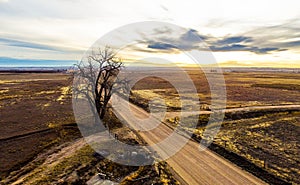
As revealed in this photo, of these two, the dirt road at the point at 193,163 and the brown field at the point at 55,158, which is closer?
the brown field at the point at 55,158

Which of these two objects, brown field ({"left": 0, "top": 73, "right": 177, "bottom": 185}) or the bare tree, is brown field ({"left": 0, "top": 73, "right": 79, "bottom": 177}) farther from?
the bare tree

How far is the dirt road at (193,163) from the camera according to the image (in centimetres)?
2078

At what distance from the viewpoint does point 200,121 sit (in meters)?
40.6

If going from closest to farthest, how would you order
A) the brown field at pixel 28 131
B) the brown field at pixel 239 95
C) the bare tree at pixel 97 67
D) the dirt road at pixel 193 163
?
the dirt road at pixel 193 163
the brown field at pixel 28 131
the bare tree at pixel 97 67
the brown field at pixel 239 95

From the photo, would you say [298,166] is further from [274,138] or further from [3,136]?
[3,136]

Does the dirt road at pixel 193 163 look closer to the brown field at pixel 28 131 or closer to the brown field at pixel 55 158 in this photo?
the brown field at pixel 55 158

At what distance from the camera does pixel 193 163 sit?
2372 centimetres

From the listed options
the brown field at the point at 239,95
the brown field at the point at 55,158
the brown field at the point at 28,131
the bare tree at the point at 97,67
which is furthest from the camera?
the brown field at the point at 239,95

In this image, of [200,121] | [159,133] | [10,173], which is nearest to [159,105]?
[200,121]

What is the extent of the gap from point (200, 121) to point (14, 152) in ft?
91.3

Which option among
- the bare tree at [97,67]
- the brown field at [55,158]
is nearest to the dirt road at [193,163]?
the brown field at [55,158]

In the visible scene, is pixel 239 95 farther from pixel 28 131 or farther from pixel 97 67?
pixel 28 131

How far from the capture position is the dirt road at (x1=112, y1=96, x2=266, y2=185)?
20.8 meters

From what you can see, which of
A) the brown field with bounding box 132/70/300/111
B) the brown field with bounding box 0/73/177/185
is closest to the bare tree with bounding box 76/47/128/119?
the brown field with bounding box 0/73/177/185
